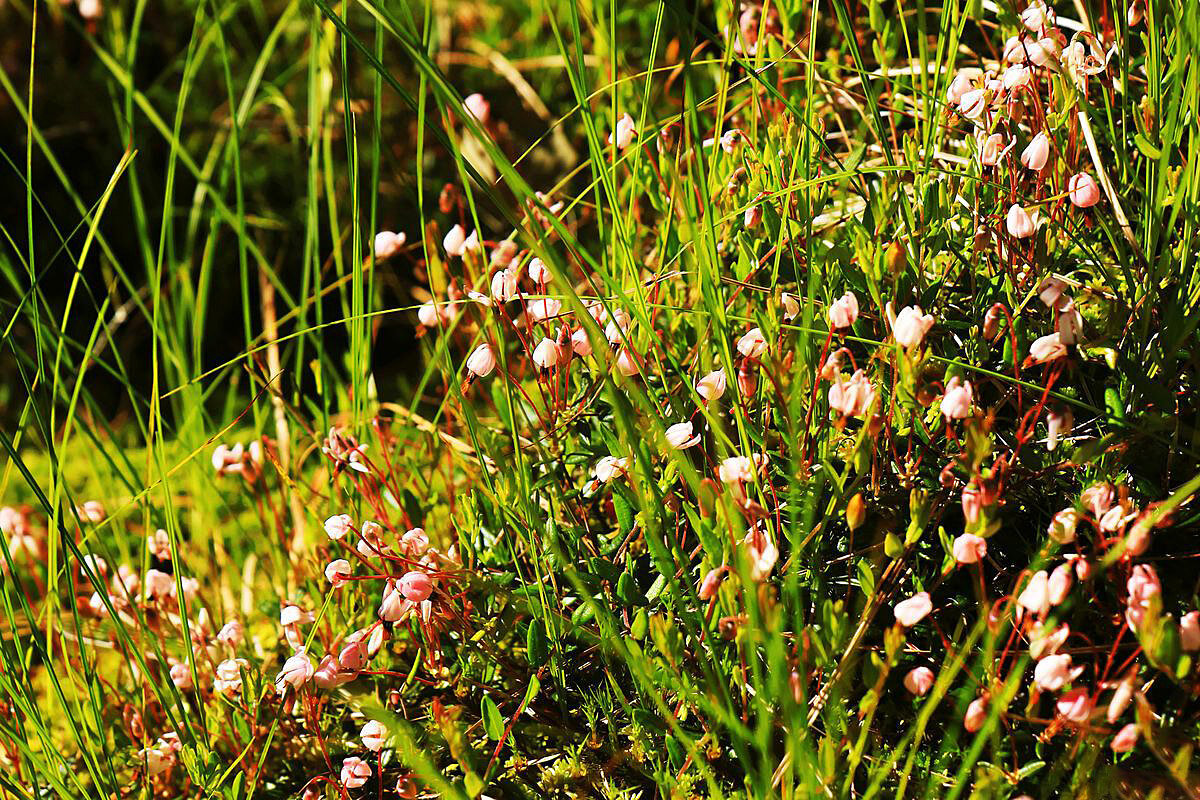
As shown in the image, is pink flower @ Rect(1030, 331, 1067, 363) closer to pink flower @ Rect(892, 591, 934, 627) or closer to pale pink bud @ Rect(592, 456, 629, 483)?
pink flower @ Rect(892, 591, 934, 627)

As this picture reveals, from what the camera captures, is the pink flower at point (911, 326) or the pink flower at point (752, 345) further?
the pink flower at point (752, 345)

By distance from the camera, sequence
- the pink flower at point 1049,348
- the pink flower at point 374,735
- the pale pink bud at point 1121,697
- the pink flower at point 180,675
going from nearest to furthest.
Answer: the pale pink bud at point 1121,697, the pink flower at point 1049,348, the pink flower at point 374,735, the pink flower at point 180,675

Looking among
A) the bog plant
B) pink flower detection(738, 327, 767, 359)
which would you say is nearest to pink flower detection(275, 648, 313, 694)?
the bog plant

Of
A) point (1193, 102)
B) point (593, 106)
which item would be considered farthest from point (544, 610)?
point (593, 106)

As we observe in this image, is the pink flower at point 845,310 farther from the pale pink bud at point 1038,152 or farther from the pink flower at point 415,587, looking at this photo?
the pink flower at point 415,587

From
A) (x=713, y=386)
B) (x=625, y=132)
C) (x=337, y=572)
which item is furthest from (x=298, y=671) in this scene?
(x=625, y=132)

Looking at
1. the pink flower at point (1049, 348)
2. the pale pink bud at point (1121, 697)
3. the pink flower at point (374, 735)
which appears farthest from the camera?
the pink flower at point (374, 735)

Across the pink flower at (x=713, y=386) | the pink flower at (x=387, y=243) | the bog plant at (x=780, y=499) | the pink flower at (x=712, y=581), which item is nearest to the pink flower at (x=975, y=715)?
the bog plant at (x=780, y=499)

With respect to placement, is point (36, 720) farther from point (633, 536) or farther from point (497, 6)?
point (497, 6)
